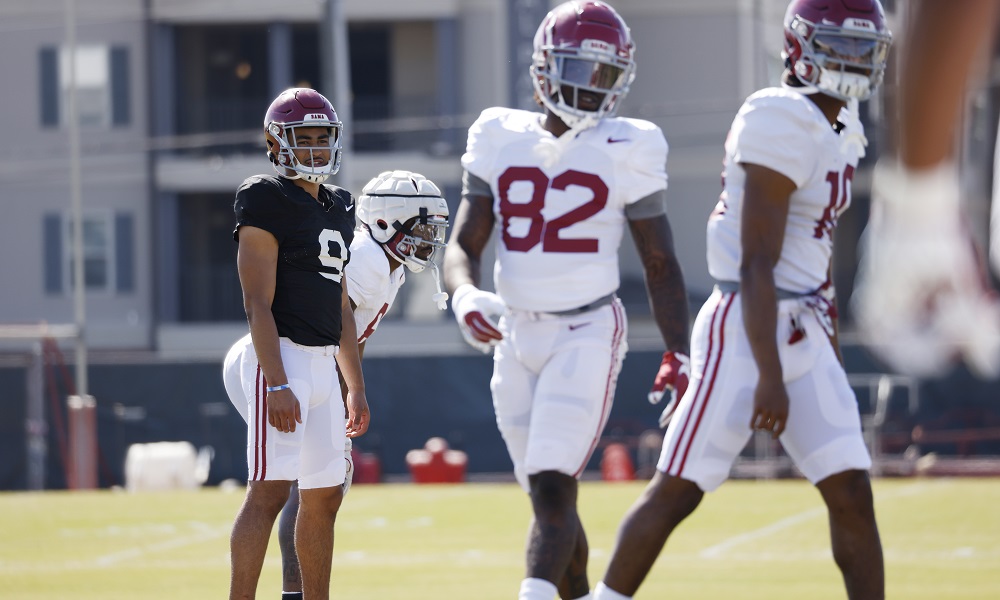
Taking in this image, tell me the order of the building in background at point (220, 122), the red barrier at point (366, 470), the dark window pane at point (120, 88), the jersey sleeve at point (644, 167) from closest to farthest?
the jersey sleeve at point (644, 167), the red barrier at point (366, 470), the building in background at point (220, 122), the dark window pane at point (120, 88)

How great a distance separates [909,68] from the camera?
2293 millimetres

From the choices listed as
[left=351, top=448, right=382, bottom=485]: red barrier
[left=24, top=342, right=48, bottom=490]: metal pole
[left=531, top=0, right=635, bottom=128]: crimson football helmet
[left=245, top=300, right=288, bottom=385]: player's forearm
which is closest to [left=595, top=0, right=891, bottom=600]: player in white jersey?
[left=531, top=0, right=635, bottom=128]: crimson football helmet

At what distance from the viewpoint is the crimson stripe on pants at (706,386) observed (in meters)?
4.92

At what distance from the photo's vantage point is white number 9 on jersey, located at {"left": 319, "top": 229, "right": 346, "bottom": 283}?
5816mm

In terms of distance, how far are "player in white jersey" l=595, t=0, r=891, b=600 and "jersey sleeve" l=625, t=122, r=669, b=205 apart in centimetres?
44

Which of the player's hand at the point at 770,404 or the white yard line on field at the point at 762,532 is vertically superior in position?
the player's hand at the point at 770,404

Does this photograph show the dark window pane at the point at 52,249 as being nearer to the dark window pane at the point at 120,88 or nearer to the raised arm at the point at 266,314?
the dark window pane at the point at 120,88

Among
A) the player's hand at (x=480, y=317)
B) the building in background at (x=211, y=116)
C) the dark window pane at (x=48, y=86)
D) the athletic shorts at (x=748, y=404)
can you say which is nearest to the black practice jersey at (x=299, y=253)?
the player's hand at (x=480, y=317)

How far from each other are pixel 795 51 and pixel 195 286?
25972 millimetres

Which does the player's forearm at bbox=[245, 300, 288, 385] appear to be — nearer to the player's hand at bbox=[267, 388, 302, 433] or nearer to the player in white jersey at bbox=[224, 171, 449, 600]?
the player's hand at bbox=[267, 388, 302, 433]

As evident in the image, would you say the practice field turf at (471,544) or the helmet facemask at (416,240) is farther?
the practice field turf at (471,544)

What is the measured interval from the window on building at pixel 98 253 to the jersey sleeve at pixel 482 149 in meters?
25.4

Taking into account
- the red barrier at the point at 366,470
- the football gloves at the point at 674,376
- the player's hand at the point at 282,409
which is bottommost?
the red barrier at the point at 366,470

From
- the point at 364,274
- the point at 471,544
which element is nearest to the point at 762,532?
the point at 471,544
